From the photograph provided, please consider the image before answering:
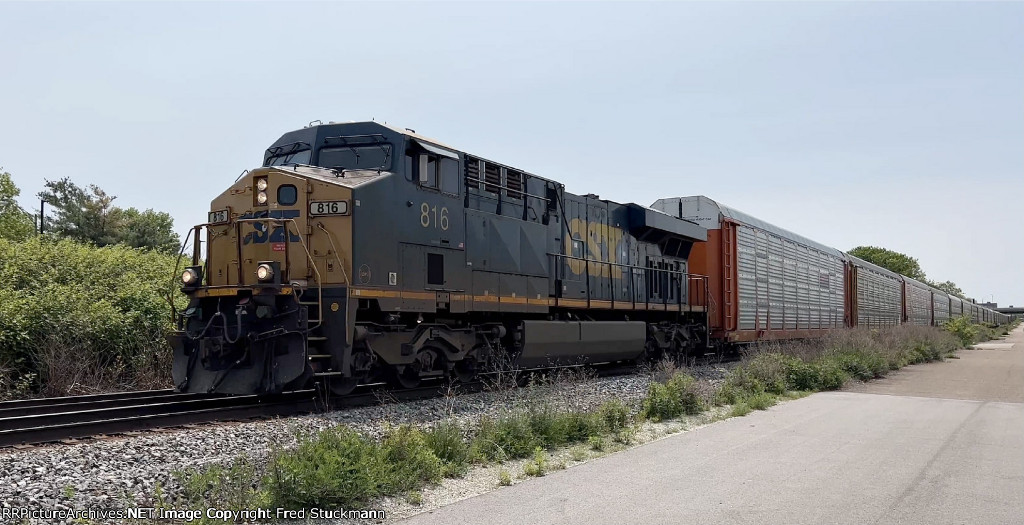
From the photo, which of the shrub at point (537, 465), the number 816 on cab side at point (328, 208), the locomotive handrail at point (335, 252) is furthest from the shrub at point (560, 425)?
the number 816 on cab side at point (328, 208)

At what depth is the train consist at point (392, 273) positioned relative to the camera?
9.23m

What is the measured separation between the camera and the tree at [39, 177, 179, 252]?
107ft

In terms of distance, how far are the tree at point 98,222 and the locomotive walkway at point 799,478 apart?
2929 cm

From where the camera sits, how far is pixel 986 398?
13031 millimetres

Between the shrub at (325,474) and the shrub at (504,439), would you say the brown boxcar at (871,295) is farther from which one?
the shrub at (325,474)

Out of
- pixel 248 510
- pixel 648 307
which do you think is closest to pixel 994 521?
pixel 248 510

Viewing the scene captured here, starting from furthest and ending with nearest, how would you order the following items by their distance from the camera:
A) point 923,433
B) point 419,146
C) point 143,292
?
point 143,292 < point 419,146 < point 923,433

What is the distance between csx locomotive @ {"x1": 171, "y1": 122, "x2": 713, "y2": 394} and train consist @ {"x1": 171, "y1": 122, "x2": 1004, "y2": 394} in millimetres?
23

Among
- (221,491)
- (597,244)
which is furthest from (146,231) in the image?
(221,491)

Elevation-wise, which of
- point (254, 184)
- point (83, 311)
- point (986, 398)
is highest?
point (254, 184)

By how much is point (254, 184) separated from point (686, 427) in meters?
6.42

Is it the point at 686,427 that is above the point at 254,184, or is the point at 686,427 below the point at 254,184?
below

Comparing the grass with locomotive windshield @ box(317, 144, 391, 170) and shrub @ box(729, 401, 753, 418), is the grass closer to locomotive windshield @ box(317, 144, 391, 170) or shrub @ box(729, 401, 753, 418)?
shrub @ box(729, 401, 753, 418)

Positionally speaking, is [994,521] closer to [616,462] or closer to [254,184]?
[616,462]
